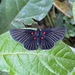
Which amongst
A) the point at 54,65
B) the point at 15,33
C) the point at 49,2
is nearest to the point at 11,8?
the point at 49,2

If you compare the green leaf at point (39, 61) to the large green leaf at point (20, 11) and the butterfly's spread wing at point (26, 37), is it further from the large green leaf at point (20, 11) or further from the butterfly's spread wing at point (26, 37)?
the large green leaf at point (20, 11)

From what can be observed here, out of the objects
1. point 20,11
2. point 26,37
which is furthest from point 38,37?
point 20,11

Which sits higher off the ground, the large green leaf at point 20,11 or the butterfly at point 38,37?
the large green leaf at point 20,11

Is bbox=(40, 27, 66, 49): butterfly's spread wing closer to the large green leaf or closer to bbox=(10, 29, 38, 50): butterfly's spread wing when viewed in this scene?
bbox=(10, 29, 38, 50): butterfly's spread wing

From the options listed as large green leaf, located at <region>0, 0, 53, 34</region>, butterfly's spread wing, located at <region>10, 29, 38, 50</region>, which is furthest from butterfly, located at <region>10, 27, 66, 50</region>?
large green leaf, located at <region>0, 0, 53, 34</region>

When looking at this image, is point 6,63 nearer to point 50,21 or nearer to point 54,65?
point 54,65

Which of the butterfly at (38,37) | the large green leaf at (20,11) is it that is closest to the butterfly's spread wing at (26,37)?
the butterfly at (38,37)
